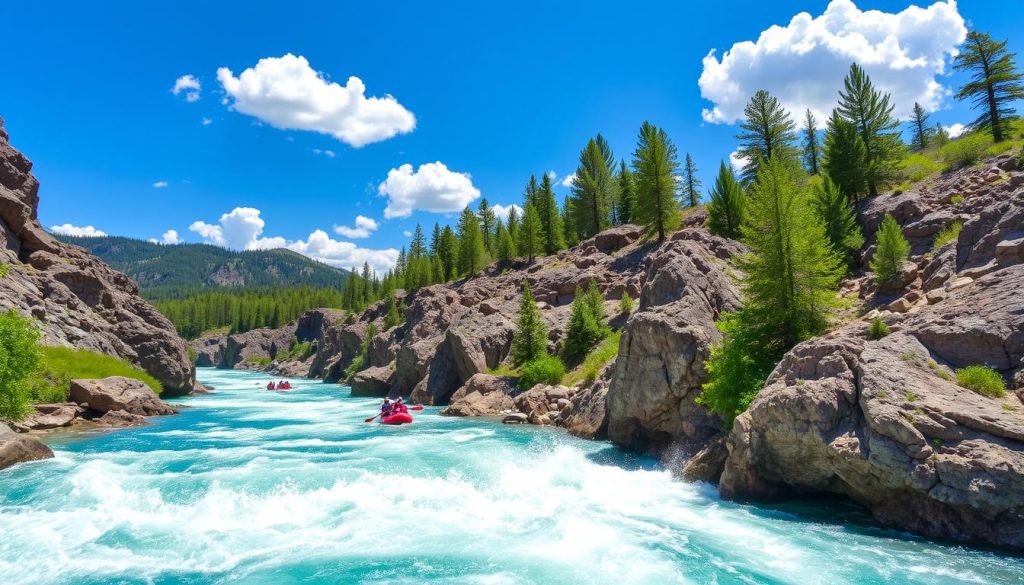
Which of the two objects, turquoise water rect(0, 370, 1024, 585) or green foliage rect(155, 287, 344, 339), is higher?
green foliage rect(155, 287, 344, 339)

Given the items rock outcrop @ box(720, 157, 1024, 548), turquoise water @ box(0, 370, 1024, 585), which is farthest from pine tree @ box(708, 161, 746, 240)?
turquoise water @ box(0, 370, 1024, 585)

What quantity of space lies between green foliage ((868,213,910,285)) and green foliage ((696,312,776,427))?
9.52m

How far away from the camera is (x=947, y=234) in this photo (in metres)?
25.9

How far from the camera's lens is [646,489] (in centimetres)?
1761

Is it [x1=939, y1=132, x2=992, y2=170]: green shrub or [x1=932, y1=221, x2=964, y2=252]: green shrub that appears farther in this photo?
[x1=939, y1=132, x2=992, y2=170]: green shrub

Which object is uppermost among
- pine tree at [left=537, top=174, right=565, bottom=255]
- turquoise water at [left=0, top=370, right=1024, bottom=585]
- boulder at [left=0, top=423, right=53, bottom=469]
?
pine tree at [left=537, top=174, right=565, bottom=255]

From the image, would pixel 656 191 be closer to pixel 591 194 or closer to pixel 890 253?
pixel 591 194

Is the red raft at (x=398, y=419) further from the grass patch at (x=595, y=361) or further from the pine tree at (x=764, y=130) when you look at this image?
the pine tree at (x=764, y=130)

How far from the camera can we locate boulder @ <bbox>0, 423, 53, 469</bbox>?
19203 mm

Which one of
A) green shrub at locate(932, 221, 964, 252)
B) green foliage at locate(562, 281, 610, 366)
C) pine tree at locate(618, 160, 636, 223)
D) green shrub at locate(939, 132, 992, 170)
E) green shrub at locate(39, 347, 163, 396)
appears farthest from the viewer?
pine tree at locate(618, 160, 636, 223)

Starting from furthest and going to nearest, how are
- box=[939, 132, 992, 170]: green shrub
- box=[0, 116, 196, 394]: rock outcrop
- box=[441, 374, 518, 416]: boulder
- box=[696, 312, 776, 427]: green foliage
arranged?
1. box=[0, 116, 196, 394]: rock outcrop
2. box=[441, 374, 518, 416]: boulder
3. box=[939, 132, 992, 170]: green shrub
4. box=[696, 312, 776, 427]: green foliage

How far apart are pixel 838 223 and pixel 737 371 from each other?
63.6ft

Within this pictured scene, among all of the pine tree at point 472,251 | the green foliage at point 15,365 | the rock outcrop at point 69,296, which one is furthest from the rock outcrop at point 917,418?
the pine tree at point 472,251

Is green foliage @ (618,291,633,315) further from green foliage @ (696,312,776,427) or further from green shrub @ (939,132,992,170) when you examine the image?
green shrub @ (939,132,992,170)
